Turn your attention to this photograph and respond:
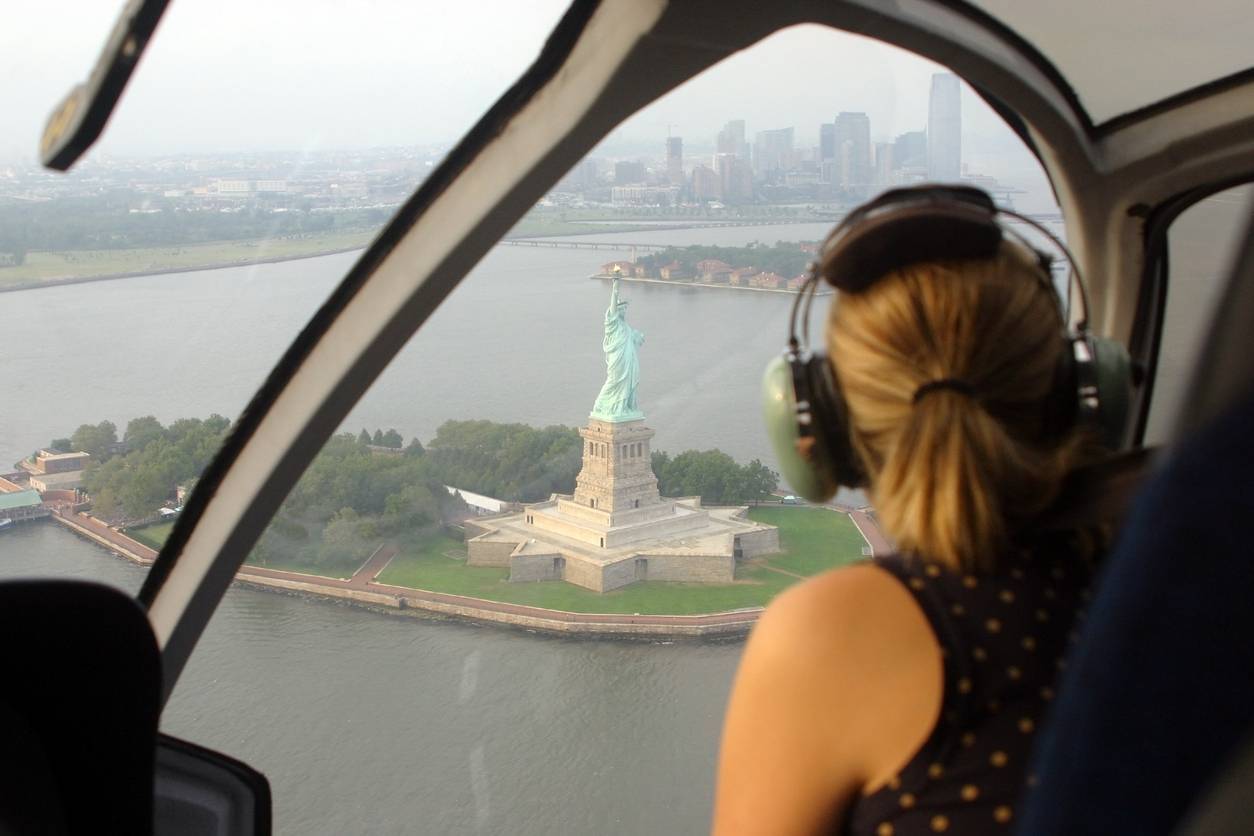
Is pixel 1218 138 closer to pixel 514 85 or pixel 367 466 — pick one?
pixel 514 85

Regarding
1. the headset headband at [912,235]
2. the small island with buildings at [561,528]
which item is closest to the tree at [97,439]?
the small island with buildings at [561,528]

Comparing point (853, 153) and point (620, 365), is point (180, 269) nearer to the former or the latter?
point (620, 365)

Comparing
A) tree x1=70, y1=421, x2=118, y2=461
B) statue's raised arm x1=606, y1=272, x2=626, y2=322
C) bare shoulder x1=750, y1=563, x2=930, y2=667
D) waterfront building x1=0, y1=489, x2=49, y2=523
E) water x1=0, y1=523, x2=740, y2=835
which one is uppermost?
statue's raised arm x1=606, y1=272, x2=626, y2=322

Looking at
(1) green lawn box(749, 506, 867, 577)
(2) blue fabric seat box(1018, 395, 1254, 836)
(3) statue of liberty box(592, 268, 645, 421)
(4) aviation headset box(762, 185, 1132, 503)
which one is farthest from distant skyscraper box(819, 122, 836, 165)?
(2) blue fabric seat box(1018, 395, 1254, 836)

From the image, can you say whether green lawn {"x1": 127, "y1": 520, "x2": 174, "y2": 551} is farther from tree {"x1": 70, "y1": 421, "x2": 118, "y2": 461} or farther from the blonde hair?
the blonde hair

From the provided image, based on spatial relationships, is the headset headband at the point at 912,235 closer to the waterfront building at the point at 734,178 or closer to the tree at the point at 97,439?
the tree at the point at 97,439

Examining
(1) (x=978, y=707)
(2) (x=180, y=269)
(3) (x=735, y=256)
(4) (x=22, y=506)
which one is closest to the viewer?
(1) (x=978, y=707)

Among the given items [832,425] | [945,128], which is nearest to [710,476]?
[945,128]
